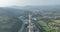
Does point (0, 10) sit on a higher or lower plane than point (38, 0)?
lower

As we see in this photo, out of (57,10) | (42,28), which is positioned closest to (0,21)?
(42,28)

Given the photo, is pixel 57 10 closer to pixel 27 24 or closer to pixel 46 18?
pixel 46 18

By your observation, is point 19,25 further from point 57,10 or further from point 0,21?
point 57,10

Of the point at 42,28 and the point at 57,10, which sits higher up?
the point at 57,10

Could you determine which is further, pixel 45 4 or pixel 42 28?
pixel 45 4

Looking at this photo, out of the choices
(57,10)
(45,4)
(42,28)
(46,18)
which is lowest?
(42,28)

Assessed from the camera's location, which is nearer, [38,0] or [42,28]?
[42,28]

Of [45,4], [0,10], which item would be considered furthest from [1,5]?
[45,4]

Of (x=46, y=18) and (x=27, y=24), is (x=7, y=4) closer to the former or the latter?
(x=27, y=24)
